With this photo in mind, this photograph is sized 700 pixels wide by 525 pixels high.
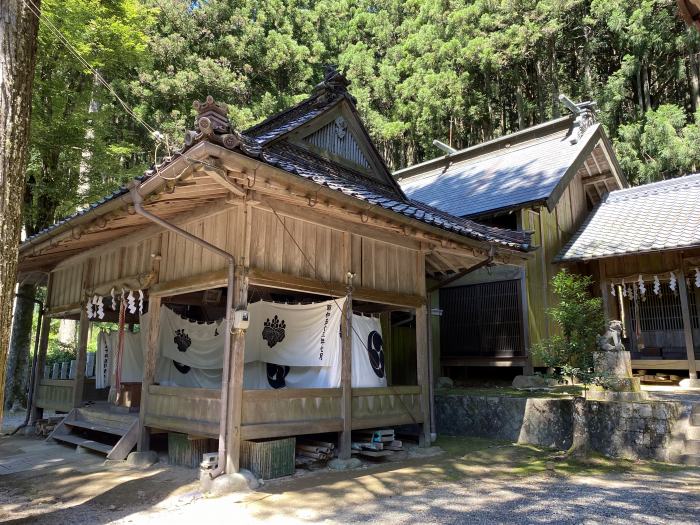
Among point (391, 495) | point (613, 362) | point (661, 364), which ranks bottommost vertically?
point (391, 495)

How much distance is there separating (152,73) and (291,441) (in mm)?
22058

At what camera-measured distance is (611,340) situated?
9.04 metres

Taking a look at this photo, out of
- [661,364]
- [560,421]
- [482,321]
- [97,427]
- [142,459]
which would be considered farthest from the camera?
[482,321]

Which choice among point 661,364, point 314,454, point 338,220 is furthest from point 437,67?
point 314,454

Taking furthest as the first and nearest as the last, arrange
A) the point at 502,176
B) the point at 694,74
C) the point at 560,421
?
1. the point at 694,74
2. the point at 502,176
3. the point at 560,421

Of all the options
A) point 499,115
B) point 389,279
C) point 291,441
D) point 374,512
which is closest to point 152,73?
point 499,115

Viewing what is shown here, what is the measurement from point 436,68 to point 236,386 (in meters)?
23.0

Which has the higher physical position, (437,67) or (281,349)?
(437,67)

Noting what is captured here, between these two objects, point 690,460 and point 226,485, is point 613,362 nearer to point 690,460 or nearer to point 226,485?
point 690,460

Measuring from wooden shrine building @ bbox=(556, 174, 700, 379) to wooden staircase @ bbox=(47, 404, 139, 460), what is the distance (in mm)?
11377

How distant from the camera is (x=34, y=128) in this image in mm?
12422

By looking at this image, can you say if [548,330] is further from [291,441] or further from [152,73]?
[152,73]

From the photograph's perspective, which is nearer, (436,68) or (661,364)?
(661,364)

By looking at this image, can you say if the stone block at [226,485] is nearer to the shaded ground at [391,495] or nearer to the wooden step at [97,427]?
the shaded ground at [391,495]
